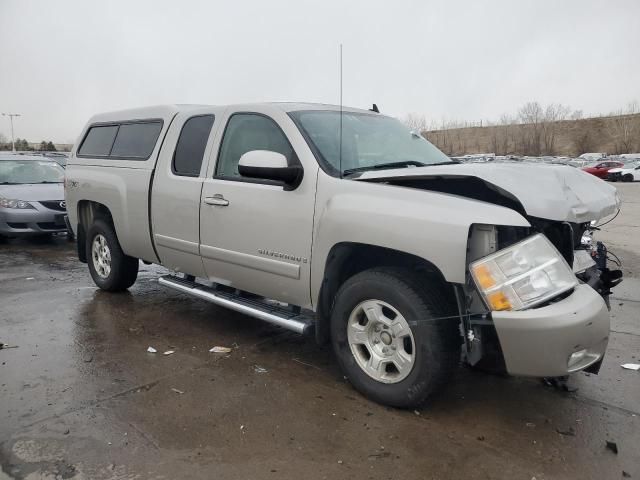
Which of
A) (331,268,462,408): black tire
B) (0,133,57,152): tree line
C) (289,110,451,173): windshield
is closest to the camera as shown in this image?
(331,268,462,408): black tire

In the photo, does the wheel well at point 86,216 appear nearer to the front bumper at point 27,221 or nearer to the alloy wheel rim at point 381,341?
the alloy wheel rim at point 381,341

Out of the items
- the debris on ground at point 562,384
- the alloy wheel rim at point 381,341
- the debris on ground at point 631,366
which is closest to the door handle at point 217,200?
the alloy wheel rim at point 381,341

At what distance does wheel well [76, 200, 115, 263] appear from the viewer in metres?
6.00

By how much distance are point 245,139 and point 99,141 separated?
268cm

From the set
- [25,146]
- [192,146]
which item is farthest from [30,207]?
[25,146]

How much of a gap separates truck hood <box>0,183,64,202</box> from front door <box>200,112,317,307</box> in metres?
6.54

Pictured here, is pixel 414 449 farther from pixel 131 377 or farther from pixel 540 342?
pixel 131 377

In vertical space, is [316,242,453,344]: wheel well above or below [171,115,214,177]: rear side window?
below

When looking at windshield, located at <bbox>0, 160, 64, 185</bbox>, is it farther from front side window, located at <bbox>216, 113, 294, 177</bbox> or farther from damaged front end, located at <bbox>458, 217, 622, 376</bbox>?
damaged front end, located at <bbox>458, 217, 622, 376</bbox>

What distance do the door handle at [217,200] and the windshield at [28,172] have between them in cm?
763

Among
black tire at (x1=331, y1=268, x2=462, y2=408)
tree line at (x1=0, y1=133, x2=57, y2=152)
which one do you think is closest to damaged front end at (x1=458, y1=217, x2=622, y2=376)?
black tire at (x1=331, y1=268, x2=462, y2=408)

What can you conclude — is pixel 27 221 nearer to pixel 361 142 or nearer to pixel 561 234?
pixel 361 142

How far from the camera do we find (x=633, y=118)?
8431 cm

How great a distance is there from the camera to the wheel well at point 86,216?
6000mm
